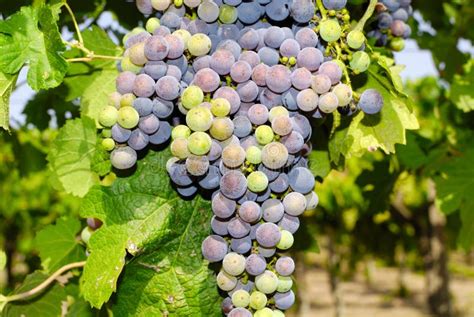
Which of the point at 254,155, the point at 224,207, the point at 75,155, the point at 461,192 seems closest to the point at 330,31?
the point at 254,155

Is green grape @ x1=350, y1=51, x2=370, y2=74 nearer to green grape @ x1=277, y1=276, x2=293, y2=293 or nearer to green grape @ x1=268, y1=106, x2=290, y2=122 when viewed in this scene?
green grape @ x1=268, y1=106, x2=290, y2=122

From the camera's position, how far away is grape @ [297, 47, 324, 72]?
1283 mm

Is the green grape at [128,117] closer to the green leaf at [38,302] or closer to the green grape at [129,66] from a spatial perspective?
the green grape at [129,66]

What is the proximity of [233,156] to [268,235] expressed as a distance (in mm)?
158

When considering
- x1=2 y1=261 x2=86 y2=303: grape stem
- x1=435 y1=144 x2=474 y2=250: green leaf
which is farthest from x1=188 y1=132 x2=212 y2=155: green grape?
x1=435 y1=144 x2=474 y2=250: green leaf

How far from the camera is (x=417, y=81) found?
9.88m

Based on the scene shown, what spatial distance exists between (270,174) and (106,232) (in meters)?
0.41

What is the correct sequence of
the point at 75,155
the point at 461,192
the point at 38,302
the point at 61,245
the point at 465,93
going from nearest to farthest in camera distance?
the point at 75,155 < the point at 38,302 < the point at 61,245 < the point at 461,192 < the point at 465,93

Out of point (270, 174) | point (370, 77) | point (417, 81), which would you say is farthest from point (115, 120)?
point (417, 81)

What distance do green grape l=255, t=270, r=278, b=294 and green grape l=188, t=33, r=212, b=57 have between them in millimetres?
452

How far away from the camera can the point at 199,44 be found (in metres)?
1.31

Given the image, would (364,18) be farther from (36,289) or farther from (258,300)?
(36,289)

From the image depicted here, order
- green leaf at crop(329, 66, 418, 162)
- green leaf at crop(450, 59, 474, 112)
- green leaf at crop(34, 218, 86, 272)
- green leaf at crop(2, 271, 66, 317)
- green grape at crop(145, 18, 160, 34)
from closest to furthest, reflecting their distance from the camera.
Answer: green grape at crop(145, 18, 160, 34), green leaf at crop(329, 66, 418, 162), green leaf at crop(2, 271, 66, 317), green leaf at crop(34, 218, 86, 272), green leaf at crop(450, 59, 474, 112)

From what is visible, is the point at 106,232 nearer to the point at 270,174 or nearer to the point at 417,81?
the point at 270,174
